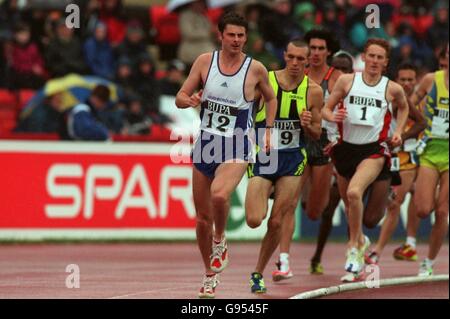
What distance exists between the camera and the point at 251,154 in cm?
1334

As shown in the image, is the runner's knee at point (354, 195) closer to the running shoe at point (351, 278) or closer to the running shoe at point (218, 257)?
the running shoe at point (351, 278)

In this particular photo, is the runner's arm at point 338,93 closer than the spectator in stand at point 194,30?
Yes

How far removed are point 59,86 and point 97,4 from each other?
3369 mm

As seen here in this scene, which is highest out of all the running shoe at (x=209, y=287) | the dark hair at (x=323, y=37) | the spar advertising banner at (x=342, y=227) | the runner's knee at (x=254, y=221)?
the dark hair at (x=323, y=37)

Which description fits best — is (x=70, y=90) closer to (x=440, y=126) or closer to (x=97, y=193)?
(x=97, y=193)

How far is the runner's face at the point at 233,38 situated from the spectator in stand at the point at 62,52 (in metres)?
10.7

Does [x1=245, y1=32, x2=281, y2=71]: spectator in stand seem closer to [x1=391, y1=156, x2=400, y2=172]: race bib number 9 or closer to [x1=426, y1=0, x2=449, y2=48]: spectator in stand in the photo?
[x1=426, y1=0, x2=449, y2=48]: spectator in stand

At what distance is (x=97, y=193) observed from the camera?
2147 cm

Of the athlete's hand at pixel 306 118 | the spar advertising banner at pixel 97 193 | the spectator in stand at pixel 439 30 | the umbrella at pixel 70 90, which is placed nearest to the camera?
the athlete's hand at pixel 306 118

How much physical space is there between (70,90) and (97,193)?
242 centimetres

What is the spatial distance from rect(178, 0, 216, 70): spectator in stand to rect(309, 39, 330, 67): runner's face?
969cm

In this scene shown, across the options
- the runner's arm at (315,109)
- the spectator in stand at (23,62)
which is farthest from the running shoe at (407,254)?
the spectator in stand at (23,62)

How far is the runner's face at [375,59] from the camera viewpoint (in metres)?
15.6

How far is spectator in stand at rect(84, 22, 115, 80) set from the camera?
24.3 m
